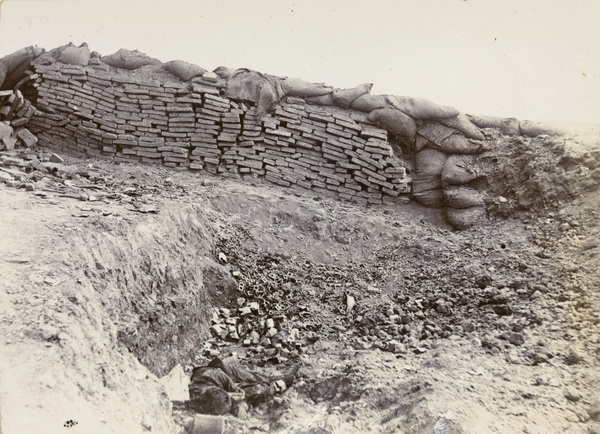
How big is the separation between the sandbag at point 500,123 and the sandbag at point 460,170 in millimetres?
554

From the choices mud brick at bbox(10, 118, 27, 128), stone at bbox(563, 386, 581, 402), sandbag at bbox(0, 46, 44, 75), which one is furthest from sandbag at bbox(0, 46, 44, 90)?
stone at bbox(563, 386, 581, 402)

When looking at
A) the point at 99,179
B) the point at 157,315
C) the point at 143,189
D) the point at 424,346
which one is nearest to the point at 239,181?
the point at 143,189

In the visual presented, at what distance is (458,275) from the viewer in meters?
3.75

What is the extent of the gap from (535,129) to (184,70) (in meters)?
4.72

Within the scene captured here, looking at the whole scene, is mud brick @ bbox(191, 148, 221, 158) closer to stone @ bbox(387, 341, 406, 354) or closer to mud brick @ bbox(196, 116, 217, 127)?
mud brick @ bbox(196, 116, 217, 127)

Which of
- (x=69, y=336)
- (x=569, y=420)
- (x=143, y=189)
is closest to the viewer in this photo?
(x=69, y=336)

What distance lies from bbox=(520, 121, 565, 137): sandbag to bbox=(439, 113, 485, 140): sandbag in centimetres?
57

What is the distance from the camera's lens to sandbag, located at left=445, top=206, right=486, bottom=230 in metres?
4.98

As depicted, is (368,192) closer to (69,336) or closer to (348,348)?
(348,348)

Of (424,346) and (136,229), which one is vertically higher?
(136,229)

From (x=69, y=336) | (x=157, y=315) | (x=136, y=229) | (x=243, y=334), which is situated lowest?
(x=243, y=334)

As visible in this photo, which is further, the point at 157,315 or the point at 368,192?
the point at 368,192

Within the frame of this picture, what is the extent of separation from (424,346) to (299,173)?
9.32 ft

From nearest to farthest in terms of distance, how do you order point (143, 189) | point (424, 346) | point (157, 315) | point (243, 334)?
point (157, 315)
point (424, 346)
point (243, 334)
point (143, 189)
